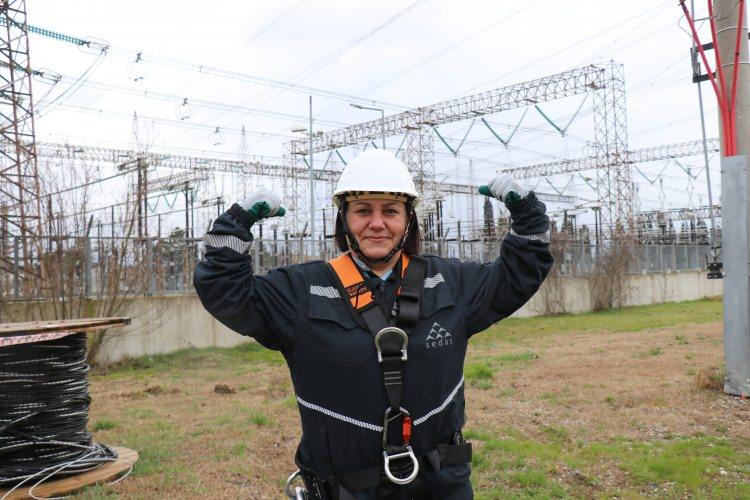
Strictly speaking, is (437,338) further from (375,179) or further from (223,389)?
(223,389)

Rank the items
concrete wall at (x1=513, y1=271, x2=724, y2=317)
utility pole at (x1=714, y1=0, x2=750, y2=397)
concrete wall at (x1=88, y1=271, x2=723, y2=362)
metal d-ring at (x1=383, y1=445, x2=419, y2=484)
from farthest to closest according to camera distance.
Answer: concrete wall at (x1=513, y1=271, x2=724, y2=317) → concrete wall at (x1=88, y1=271, x2=723, y2=362) → utility pole at (x1=714, y1=0, x2=750, y2=397) → metal d-ring at (x1=383, y1=445, x2=419, y2=484)

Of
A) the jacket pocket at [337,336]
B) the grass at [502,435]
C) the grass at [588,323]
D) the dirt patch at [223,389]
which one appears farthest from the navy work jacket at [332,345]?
the grass at [588,323]

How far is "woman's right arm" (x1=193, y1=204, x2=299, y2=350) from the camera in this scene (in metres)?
2.38

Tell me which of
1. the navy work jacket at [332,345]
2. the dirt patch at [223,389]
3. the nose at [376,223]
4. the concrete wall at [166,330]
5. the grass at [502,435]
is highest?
the nose at [376,223]

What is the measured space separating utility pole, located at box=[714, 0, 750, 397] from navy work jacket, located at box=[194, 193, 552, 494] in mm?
6369

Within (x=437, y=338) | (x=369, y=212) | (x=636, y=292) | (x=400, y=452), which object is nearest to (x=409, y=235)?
(x=369, y=212)

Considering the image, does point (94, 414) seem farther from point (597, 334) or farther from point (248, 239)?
point (597, 334)

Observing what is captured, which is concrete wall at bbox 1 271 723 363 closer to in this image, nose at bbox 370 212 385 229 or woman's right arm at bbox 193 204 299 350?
woman's right arm at bbox 193 204 299 350

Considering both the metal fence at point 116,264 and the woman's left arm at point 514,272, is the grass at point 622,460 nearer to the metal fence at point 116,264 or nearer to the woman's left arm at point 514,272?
the woman's left arm at point 514,272

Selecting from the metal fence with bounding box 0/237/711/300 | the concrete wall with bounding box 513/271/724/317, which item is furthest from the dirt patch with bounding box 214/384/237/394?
the concrete wall with bounding box 513/271/724/317

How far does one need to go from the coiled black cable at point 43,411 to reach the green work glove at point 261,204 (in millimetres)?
3793

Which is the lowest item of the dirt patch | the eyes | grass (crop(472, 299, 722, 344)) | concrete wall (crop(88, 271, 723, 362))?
grass (crop(472, 299, 722, 344))

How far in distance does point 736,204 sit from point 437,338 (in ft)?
21.9

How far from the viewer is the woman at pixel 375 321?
7.70 feet
